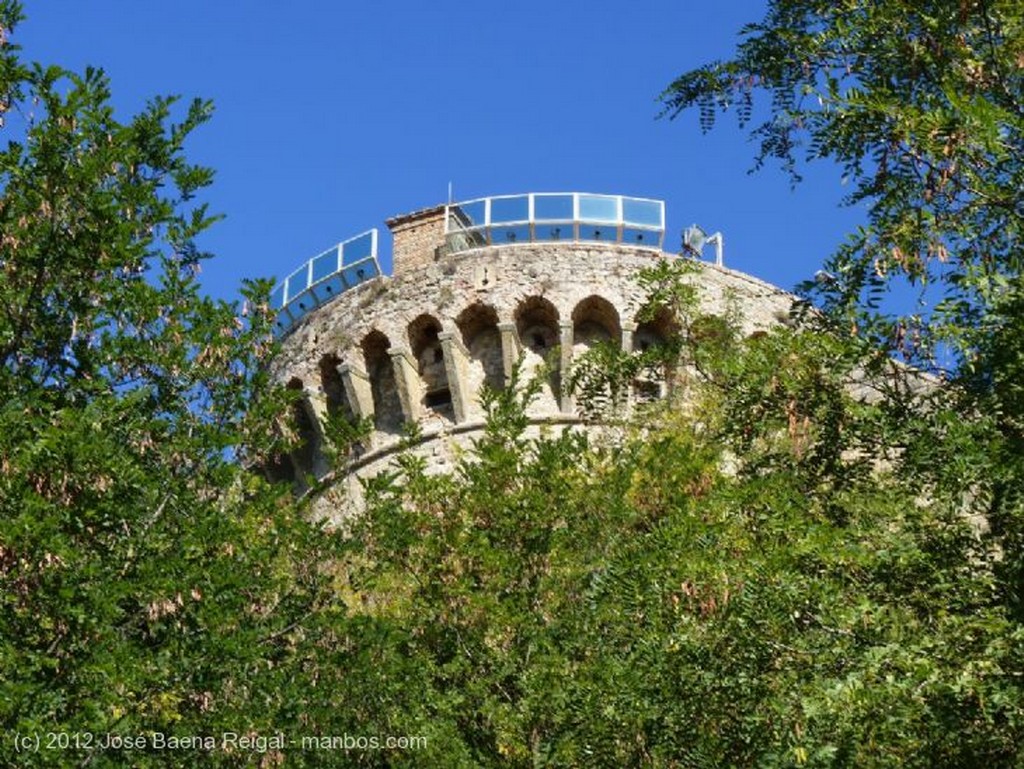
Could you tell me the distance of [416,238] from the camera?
805 inches

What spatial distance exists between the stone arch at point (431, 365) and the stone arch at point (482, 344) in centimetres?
38

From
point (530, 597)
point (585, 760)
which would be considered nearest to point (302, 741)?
point (585, 760)

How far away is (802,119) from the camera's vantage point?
7.39 metres

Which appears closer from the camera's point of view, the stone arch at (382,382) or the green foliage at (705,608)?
the green foliage at (705,608)

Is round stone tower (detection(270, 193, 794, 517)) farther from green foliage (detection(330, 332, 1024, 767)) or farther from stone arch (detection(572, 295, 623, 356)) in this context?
green foliage (detection(330, 332, 1024, 767))

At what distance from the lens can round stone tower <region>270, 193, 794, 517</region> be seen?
1897cm

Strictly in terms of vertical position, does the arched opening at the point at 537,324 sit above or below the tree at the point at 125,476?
above

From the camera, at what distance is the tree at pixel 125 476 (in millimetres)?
6918

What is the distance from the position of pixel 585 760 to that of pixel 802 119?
11.8 ft

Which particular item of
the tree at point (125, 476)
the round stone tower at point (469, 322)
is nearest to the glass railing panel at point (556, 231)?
the round stone tower at point (469, 322)

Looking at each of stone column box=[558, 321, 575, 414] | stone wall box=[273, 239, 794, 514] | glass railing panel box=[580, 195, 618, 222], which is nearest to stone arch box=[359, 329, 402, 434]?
stone wall box=[273, 239, 794, 514]

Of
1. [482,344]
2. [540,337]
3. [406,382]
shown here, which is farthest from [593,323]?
[406,382]

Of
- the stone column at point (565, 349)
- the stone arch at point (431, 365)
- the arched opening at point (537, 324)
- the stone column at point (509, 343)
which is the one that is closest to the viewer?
the stone column at point (565, 349)

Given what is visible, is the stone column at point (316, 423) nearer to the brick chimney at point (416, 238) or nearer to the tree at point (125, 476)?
the brick chimney at point (416, 238)
